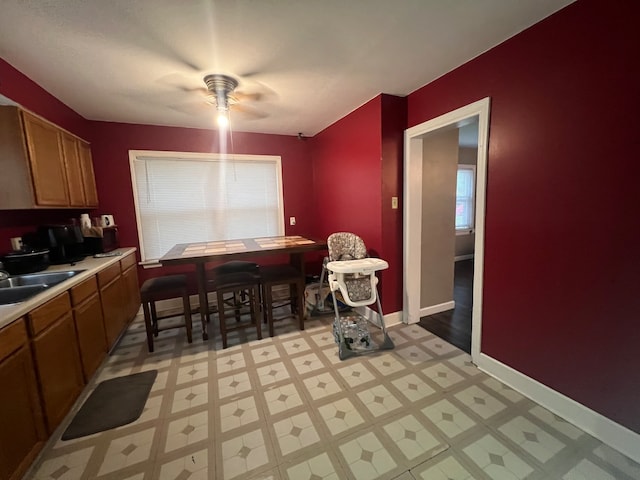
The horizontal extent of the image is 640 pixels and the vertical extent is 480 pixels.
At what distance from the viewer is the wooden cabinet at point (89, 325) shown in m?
1.88

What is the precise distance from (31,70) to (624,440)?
14.5 feet

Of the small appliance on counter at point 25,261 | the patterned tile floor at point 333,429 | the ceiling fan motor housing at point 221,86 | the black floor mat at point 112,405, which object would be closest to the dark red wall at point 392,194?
the patterned tile floor at point 333,429

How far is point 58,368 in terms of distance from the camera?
5.33 ft

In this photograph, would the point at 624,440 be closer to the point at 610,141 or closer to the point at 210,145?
the point at 610,141

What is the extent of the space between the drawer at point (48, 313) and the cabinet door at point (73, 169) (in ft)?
3.98

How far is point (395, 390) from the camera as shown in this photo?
1.90 m

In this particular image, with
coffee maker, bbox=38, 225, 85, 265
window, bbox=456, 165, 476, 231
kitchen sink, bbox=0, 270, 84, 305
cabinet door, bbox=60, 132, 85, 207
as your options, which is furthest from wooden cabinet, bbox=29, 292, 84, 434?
window, bbox=456, 165, 476, 231

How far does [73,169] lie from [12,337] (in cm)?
191

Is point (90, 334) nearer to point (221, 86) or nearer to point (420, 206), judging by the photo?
point (221, 86)

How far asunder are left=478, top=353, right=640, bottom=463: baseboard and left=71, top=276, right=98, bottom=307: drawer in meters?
3.09

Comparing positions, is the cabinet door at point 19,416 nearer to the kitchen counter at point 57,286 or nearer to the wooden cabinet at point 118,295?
the kitchen counter at point 57,286

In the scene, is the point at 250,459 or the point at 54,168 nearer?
the point at 250,459

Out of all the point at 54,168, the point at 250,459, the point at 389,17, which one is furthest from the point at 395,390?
the point at 54,168

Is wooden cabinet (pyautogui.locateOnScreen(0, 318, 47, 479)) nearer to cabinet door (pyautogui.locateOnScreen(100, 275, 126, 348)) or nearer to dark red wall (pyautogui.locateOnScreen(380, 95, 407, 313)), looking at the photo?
cabinet door (pyautogui.locateOnScreen(100, 275, 126, 348))
